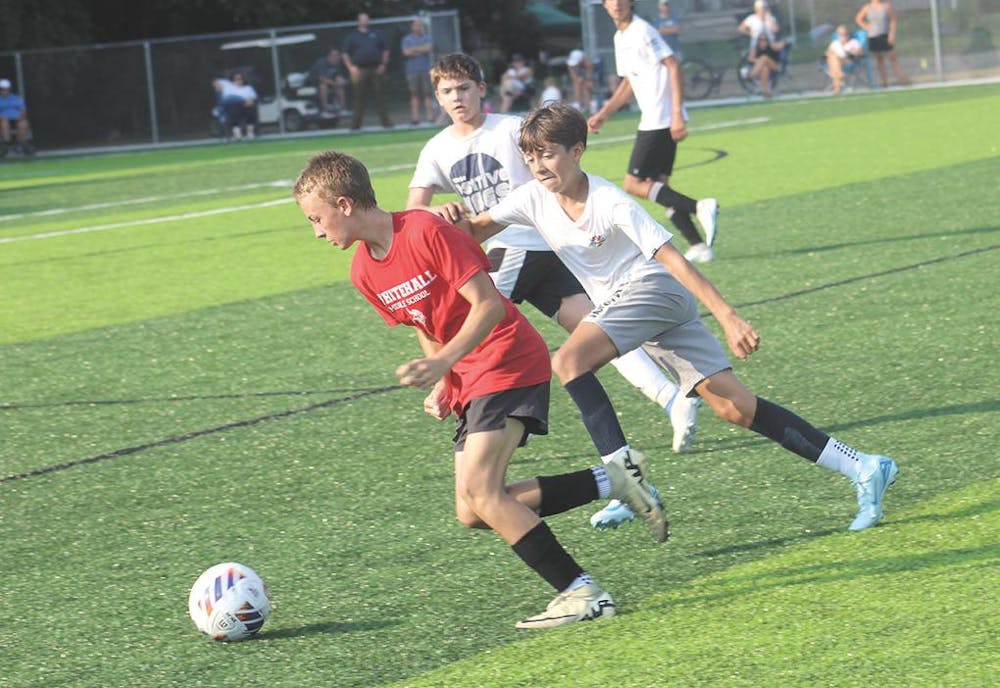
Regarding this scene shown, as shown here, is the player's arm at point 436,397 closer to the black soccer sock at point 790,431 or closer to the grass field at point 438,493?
the grass field at point 438,493

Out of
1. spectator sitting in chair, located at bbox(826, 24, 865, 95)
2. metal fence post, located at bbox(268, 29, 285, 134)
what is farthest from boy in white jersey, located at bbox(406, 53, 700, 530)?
metal fence post, located at bbox(268, 29, 285, 134)

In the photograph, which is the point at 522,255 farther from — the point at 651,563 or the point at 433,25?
the point at 433,25

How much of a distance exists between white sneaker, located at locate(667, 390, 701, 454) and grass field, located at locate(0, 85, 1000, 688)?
A: 3.5 inches

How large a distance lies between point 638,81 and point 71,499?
6.69m

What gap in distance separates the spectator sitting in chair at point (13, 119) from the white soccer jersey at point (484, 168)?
29124 mm

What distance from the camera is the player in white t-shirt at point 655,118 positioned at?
12.0 m

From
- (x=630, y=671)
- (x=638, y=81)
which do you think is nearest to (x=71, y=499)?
(x=630, y=671)

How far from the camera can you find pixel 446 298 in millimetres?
4805

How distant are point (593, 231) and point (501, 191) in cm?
154

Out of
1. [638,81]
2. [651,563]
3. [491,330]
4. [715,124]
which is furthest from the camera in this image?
[715,124]

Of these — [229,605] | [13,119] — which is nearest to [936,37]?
[13,119]

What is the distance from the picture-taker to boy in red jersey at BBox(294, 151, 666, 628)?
4.70 m

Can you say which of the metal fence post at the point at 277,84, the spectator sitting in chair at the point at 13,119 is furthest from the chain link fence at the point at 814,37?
the spectator sitting in chair at the point at 13,119

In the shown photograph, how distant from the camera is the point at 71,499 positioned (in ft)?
22.3
